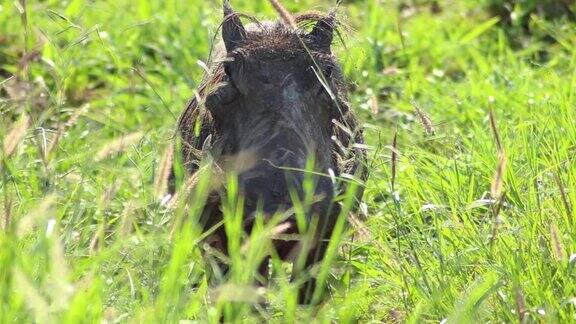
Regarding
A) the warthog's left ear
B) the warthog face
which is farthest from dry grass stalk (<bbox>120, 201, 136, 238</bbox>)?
the warthog's left ear

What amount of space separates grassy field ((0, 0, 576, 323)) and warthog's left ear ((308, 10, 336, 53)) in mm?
222

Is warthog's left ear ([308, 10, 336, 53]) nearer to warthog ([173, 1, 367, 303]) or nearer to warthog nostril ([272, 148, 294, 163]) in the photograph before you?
warthog ([173, 1, 367, 303])

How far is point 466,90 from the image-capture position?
7.12m

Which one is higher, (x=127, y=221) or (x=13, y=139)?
(x=13, y=139)

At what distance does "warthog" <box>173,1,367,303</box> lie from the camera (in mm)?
4645

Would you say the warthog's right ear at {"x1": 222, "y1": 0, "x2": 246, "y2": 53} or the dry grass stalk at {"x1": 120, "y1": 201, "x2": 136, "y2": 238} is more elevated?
the dry grass stalk at {"x1": 120, "y1": 201, "x2": 136, "y2": 238}

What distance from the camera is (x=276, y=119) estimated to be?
488cm

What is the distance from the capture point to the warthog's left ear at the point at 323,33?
528cm

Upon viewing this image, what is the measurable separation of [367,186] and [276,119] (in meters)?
0.60

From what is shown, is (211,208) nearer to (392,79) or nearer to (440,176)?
(440,176)

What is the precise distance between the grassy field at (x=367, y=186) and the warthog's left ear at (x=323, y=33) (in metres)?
0.22

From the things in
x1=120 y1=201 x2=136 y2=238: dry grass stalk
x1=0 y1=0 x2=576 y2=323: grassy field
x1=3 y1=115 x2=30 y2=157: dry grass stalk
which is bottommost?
x1=0 y1=0 x2=576 y2=323: grassy field

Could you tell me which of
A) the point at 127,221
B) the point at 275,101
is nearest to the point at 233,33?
the point at 275,101

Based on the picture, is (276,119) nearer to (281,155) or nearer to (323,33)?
(281,155)
